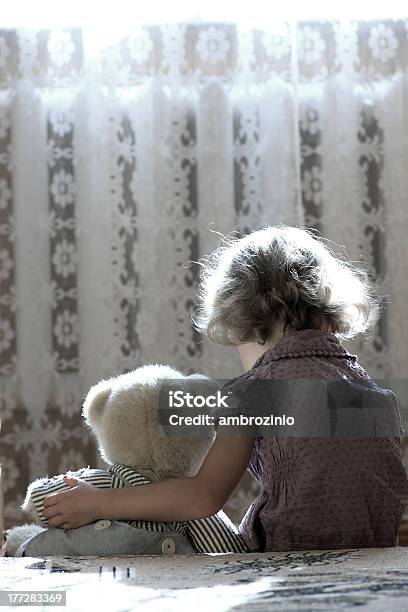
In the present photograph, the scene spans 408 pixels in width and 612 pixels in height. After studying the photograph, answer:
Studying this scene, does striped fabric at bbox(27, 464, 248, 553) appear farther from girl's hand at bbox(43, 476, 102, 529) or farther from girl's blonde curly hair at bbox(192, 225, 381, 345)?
girl's blonde curly hair at bbox(192, 225, 381, 345)

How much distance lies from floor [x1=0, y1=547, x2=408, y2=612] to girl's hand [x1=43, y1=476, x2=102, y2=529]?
5.1 inches

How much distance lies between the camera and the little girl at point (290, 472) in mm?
1150

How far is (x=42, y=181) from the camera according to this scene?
2.30 metres

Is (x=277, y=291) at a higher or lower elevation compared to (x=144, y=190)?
lower

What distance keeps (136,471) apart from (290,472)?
0.22 meters

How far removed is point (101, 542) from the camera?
3.82 ft

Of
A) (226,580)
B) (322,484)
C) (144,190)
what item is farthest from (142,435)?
(144,190)

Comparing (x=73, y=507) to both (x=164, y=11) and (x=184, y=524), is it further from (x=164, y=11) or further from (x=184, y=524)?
(x=164, y=11)

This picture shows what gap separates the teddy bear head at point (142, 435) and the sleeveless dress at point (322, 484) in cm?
10

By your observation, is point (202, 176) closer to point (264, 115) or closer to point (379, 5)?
point (264, 115)

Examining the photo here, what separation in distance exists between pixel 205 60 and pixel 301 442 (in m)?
1.43

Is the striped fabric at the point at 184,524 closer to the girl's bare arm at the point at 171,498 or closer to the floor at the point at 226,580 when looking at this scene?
the girl's bare arm at the point at 171,498

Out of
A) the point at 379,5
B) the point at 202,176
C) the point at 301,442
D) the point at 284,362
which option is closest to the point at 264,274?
the point at 284,362

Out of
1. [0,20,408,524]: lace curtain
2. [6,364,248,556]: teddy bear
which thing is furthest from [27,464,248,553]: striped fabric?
[0,20,408,524]: lace curtain
